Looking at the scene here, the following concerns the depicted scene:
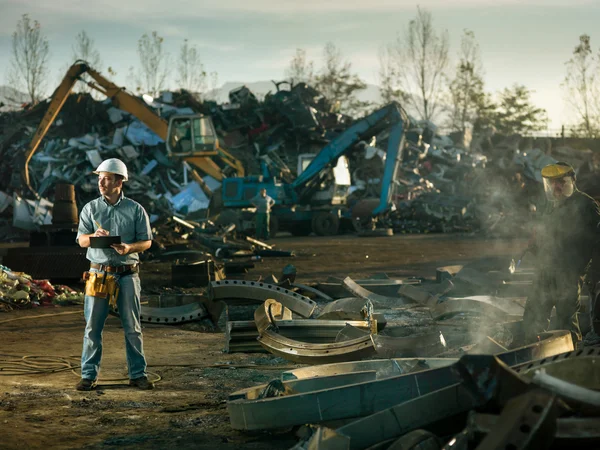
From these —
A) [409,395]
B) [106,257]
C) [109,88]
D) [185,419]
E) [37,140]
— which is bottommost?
[185,419]

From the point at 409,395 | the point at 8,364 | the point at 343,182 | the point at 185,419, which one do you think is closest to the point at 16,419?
the point at 185,419

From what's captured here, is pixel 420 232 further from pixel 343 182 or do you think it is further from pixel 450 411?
pixel 450 411

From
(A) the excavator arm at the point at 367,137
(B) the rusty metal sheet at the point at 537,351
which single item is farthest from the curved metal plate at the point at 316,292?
(A) the excavator arm at the point at 367,137

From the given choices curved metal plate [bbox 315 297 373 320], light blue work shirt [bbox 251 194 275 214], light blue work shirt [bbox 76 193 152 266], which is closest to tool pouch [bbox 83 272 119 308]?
light blue work shirt [bbox 76 193 152 266]

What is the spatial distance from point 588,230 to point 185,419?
3.85 meters

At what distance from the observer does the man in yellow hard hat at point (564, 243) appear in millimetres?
7156

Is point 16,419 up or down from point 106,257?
down

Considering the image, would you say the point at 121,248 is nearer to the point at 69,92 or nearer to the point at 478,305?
the point at 478,305

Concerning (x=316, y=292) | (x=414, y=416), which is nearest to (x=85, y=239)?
(x=414, y=416)

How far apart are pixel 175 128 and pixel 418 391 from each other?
22.7 meters

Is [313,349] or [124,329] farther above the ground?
[124,329]

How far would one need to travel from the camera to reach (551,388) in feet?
12.4

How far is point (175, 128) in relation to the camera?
26.6 meters

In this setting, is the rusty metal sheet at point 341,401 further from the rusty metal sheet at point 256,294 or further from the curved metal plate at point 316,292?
the curved metal plate at point 316,292
